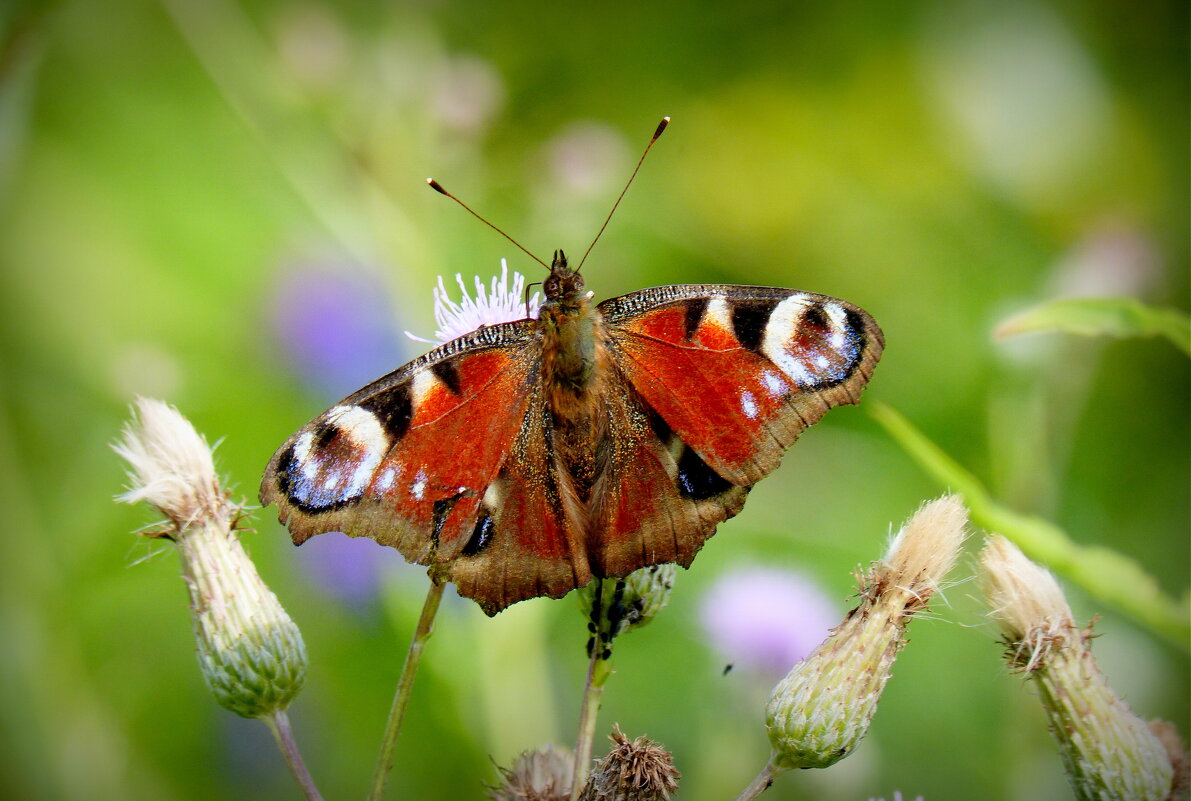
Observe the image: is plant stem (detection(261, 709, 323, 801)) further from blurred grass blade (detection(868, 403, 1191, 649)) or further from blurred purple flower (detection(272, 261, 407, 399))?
blurred purple flower (detection(272, 261, 407, 399))

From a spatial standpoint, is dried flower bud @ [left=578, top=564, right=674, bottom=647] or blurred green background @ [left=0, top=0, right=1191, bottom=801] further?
blurred green background @ [left=0, top=0, right=1191, bottom=801]

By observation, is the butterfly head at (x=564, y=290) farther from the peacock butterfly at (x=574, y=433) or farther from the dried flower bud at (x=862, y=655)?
the dried flower bud at (x=862, y=655)

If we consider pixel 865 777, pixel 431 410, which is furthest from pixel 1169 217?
pixel 431 410

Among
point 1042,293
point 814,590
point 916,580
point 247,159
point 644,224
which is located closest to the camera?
point 916,580

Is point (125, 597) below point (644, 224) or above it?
below

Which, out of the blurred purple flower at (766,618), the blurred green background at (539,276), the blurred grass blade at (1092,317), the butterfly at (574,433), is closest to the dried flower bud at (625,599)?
the butterfly at (574,433)

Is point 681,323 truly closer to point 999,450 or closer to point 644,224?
point 999,450

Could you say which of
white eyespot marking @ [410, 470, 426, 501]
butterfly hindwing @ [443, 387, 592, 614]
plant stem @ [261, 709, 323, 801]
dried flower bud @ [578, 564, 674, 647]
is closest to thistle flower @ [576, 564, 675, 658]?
dried flower bud @ [578, 564, 674, 647]
